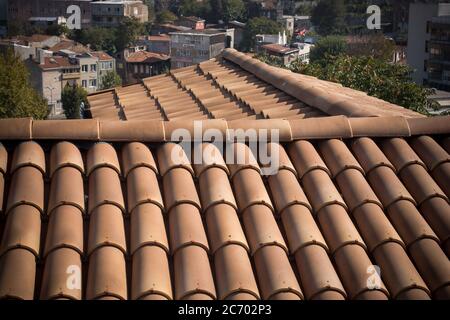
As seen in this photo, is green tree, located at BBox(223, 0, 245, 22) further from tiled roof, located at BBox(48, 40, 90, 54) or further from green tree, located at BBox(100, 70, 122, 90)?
green tree, located at BBox(100, 70, 122, 90)

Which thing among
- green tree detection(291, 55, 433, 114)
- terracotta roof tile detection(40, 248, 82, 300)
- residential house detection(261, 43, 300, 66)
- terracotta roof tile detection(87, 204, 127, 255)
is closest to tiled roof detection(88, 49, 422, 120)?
terracotta roof tile detection(87, 204, 127, 255)

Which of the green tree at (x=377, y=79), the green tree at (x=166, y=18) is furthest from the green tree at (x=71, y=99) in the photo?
the green tree at (x=166, y=18)

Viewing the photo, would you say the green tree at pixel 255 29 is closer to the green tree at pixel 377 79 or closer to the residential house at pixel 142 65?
the residential house at pixel 142 65

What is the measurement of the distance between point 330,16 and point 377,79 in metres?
80.4

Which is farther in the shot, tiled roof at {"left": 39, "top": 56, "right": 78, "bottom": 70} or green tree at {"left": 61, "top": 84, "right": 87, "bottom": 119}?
tiled roof at {"left": 39, "top": 56, "right": 78, "bottom": 70}

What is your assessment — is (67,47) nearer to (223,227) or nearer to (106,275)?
(223,227)

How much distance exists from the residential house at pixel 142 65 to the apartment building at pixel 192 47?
120 cm

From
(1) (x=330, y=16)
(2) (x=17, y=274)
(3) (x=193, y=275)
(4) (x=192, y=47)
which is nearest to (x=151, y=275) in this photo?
(3) (x=193, y=275)

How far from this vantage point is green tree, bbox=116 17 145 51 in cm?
8206

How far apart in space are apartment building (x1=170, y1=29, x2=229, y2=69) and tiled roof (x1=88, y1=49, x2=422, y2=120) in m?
57.4
